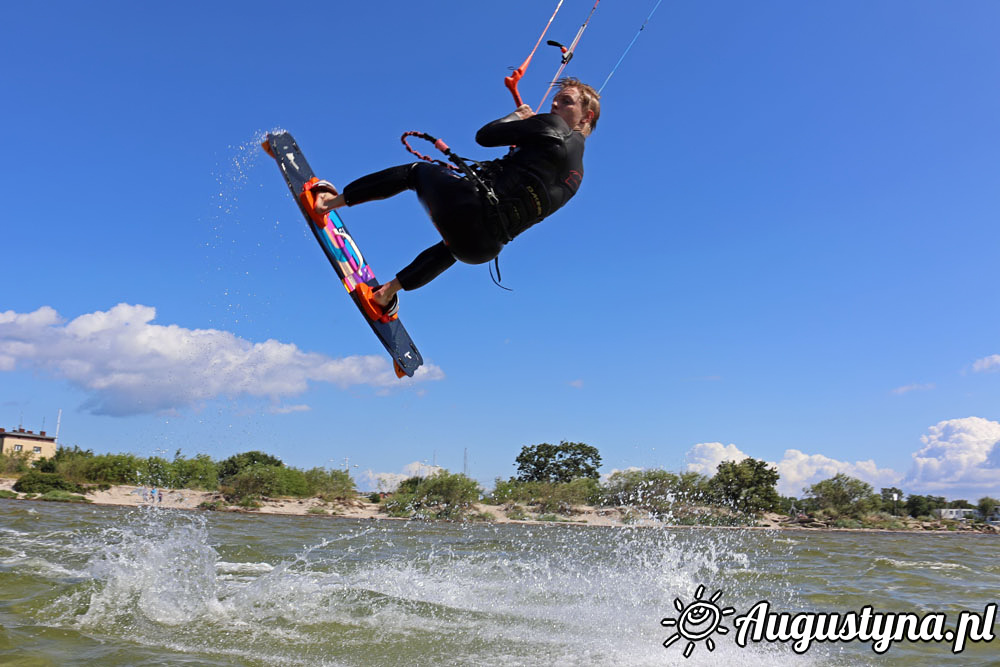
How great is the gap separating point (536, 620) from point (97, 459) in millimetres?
34285

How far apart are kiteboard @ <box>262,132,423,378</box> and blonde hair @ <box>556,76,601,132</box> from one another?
2.47 metres

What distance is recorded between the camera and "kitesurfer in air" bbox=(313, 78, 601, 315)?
4.54 meters

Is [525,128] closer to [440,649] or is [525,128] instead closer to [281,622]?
[440,649]

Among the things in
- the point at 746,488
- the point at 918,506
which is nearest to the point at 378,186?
the point at 746,488

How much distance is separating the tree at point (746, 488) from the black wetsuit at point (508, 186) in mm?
37846

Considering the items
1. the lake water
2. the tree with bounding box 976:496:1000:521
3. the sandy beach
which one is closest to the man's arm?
the lake water

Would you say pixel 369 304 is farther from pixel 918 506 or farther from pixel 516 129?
pixel 918 506

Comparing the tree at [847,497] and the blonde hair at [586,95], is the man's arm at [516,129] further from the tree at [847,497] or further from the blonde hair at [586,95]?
the tree at [847,497]

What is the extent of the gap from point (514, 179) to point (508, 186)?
0.22 feet

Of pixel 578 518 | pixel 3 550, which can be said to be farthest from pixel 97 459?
pixel 3 550

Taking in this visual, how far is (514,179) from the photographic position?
15.0 feet

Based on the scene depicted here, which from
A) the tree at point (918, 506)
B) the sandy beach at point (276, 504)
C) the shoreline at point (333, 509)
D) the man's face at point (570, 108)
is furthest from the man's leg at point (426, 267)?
the tree at point (918, 506)

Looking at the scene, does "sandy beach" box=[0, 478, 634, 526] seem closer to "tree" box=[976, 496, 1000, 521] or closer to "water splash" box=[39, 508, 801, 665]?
"water splash" box=[39, 508, 801, 665]

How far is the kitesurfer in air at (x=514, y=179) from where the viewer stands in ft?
14.9
